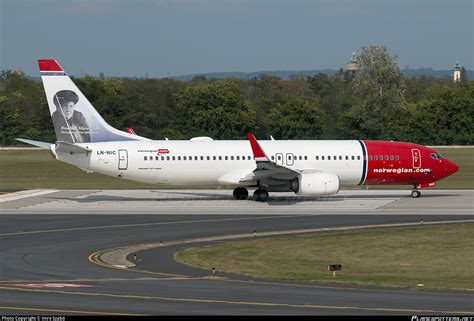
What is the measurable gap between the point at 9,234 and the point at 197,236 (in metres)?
8.26

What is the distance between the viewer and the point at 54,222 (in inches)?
1827

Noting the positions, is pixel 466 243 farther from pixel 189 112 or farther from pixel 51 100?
pixel 189 112

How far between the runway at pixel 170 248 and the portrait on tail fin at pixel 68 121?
395cm

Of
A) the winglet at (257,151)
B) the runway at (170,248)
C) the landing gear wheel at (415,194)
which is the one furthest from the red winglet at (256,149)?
the landing gear wheel at (415,194)

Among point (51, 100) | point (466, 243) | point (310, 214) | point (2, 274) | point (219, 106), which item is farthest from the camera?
point (219, 106)

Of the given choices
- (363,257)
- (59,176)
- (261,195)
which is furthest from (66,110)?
(59,176)

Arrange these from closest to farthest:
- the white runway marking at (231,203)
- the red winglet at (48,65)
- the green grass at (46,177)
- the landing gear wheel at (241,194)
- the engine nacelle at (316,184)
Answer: the white runway marking at (231,203), the engine nacelle at (316,184), the red winglet at (48,65), the landing gear wheel at (241,194), the green grass at (46,177)

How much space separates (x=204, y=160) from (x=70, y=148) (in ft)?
25.8

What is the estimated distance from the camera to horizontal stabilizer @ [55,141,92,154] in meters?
53.0

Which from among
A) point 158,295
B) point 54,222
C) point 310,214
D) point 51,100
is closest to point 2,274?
point 158,295

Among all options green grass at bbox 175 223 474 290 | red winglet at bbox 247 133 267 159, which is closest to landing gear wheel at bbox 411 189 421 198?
red winglet at bbox 247 133 267 159

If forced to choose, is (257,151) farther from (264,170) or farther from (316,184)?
(316,184)

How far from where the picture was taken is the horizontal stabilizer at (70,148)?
53.0 meters

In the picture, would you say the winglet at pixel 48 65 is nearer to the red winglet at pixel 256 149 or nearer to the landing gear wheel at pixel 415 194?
the red winglet at pixel 256 149
